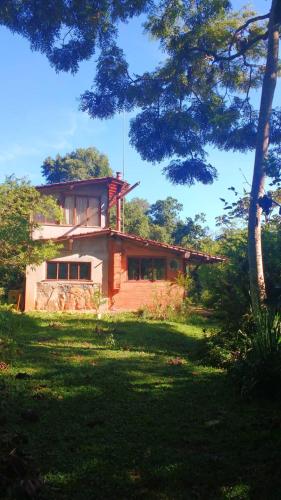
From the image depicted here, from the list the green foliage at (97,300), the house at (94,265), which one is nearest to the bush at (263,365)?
the green foliage at (97,300)

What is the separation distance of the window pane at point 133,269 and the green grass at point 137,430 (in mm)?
12549

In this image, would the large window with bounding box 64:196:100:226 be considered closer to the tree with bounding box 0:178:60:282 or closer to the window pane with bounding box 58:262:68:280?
the window pane with bounding box 58:262:68:280

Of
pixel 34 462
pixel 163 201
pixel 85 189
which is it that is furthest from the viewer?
pixel 163 201

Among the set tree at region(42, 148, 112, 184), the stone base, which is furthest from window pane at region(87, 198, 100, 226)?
tree at region(42, 148, 112, 184)

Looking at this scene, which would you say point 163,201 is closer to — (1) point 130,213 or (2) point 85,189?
(1) point 130,213

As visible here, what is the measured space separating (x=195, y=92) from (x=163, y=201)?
29600 mm

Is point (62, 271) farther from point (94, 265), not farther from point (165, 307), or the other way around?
point (165, 307)

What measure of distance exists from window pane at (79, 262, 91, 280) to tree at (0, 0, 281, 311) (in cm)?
970

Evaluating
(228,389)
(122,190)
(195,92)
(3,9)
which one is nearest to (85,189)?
(122,190)

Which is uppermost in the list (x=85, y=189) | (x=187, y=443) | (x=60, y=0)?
(x=60, y=0)

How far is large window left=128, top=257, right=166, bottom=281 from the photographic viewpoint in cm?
2045

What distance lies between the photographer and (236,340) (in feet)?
24.6

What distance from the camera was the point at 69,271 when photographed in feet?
64.4

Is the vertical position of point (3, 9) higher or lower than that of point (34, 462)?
higher
